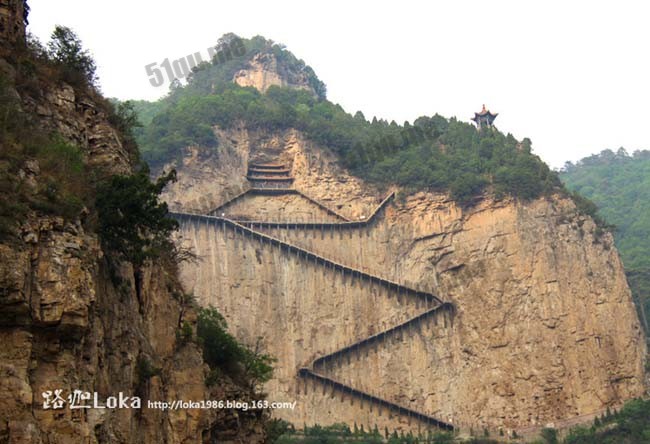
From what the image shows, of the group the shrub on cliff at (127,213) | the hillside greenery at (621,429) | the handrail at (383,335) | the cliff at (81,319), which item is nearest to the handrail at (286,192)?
the handrail at (383,335)

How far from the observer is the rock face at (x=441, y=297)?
4478 centimetres

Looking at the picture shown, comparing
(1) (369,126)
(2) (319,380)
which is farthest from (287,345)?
(1) (369,126)

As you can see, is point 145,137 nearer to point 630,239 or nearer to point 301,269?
point 301,269

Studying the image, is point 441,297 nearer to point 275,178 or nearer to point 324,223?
point 324,223

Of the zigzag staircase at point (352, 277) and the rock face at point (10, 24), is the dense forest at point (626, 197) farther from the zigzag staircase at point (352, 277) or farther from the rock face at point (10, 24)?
the rock face at point (10, 24)

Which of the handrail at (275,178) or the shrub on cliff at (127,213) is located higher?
the handrail at (275,178)

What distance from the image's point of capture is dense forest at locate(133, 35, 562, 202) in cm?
4897

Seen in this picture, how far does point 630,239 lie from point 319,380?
27.7 metres

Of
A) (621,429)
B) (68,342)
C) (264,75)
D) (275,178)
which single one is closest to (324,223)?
(275,178)

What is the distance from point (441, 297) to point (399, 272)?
8.11ft

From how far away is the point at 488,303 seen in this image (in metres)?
46.7

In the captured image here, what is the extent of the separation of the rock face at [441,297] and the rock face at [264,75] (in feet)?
45.9

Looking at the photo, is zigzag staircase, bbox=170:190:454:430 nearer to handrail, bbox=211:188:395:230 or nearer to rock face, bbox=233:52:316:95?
handrail, bbox=211:188:395:230

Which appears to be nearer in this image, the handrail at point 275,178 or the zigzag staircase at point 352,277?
the zigzag staircase at point 352,277
